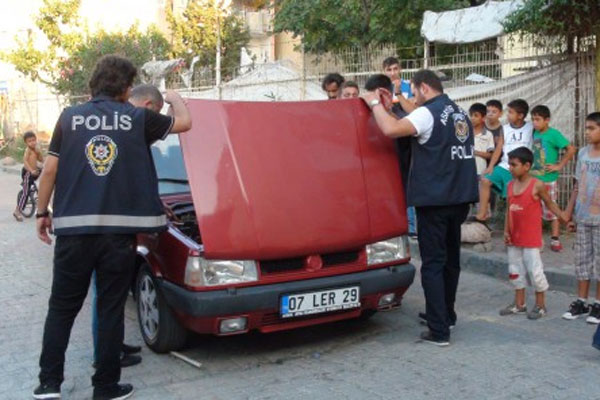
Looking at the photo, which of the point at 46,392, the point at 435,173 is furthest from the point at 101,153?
the point at 435,173

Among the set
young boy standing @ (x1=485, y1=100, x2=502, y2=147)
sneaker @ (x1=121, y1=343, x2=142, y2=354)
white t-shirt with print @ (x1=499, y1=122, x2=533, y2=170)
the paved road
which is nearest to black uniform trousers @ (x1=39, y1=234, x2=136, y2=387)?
the paved road

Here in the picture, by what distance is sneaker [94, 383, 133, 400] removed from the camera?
3963mm

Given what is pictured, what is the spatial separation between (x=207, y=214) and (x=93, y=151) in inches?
32.6

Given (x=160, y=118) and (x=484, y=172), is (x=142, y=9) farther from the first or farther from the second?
(x=160, y=118)

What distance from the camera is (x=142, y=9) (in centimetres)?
2981

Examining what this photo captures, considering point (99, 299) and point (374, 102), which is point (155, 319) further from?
point (374, 102)

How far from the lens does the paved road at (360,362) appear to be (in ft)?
13.4

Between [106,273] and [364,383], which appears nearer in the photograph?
[106,273]

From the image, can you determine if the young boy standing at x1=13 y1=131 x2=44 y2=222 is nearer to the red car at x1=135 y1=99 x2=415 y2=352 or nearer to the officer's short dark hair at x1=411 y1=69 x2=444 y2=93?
the red car at x1=135 y1=99 x2=415 y2=352

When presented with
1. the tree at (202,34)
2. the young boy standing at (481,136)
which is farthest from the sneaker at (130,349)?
the tree at (202,34)

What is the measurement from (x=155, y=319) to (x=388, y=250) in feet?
5.65

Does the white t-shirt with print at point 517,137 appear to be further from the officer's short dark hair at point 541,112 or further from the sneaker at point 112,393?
the sneaker at point 112,393

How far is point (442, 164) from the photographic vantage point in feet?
15.5

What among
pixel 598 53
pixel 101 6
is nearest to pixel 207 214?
pixel 598 53
